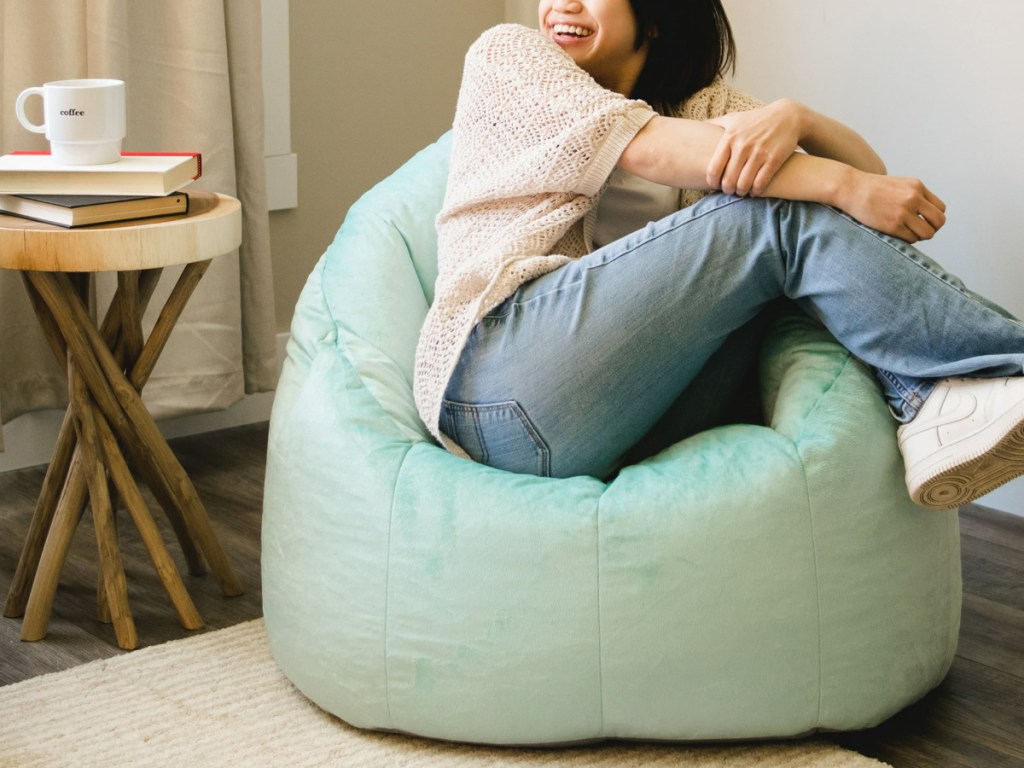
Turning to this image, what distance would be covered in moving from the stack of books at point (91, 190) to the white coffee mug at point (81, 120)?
0.03 meters

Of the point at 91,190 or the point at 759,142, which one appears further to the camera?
the point at 91,190

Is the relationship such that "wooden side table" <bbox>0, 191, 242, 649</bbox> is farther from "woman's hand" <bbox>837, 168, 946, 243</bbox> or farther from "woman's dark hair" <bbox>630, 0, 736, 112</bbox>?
"woman's hand" <bbox>837, 168, 946, 243</bbox>

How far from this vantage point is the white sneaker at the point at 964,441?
4.44 ft

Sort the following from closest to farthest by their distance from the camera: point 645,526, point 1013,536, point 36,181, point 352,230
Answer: point 645,526 → point 36,181 → point 352,230 → point 1013,536

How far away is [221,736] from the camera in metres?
1.57

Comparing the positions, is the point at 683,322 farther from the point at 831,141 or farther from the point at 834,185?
the point at 831,141

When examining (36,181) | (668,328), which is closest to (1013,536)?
(668,328)

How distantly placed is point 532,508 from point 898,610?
0.44m

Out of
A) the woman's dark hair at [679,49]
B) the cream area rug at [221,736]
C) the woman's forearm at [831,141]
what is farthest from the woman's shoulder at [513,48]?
the cream area rug at [221,736]

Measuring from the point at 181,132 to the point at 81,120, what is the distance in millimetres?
653

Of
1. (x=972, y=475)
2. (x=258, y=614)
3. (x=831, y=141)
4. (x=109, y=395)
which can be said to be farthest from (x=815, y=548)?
(x=109, y=395)

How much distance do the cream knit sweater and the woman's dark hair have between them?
21cm

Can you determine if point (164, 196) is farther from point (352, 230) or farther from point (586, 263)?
point (586, 263)

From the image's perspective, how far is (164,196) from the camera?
178 centimetres
